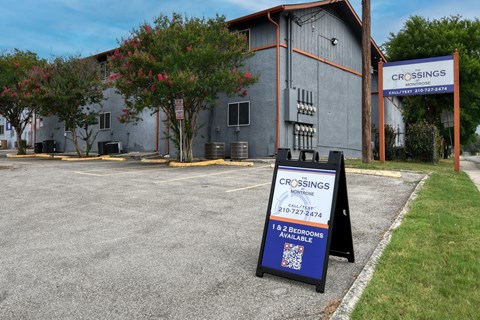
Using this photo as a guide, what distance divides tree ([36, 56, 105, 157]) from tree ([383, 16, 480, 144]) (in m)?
21.5

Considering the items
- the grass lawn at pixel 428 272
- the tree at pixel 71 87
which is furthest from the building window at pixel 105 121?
the grass lawn at pixel 428 272

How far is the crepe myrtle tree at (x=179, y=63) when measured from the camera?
13.1 m

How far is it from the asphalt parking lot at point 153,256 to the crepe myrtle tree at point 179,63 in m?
6.25

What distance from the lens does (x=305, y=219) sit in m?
3.56

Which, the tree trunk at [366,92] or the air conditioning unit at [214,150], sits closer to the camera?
the tree trunk at [366,92]

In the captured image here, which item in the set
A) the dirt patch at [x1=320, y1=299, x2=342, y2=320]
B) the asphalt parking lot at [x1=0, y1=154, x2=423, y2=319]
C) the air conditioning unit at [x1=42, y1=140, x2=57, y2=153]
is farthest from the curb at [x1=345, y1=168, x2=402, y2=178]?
the air conditioning unit at [x1=42, y1=140, x2=57, y2=153]

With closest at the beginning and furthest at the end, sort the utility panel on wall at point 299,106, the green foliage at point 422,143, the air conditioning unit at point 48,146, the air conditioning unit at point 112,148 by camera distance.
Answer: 1. the utility panel on wall at point 299,106
2. the green foliage at point 422,143
3. the air conditioning unit at point 112,148
4. the air conditioning unit at point 48,146

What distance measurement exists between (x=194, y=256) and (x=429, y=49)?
89.3 feet

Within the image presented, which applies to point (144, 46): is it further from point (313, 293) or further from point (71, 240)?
point (313, 293)

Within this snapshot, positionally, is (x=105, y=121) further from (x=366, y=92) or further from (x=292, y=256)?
(x=292, y=256)

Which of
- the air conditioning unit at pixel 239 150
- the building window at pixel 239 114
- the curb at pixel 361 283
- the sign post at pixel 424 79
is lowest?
the curb at pixel 361 283

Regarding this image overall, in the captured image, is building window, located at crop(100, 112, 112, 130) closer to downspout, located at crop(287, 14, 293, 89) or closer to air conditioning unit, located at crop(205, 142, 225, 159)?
air conditioning unit, located at crop(205, 142, 225, 159)

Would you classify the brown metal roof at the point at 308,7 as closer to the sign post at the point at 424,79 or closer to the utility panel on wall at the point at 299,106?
the utility panel on wall at the point at 299,106

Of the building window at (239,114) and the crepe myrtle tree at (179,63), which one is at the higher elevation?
the crepe myrtle tree at (179,63)
